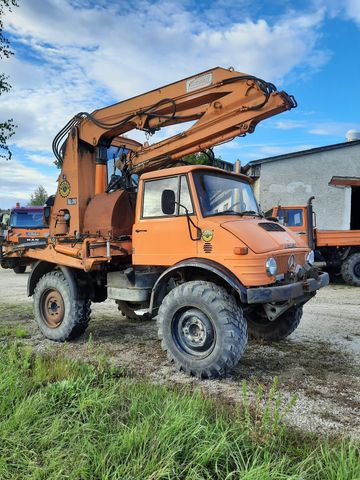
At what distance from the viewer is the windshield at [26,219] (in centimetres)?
1473

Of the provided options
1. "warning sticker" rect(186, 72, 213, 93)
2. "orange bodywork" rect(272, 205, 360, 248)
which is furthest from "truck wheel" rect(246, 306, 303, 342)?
"orange bodywork" rect(272, 205, 360, 248)

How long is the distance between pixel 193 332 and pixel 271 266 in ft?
3.76

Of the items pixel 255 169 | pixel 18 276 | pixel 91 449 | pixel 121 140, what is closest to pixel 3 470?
pixel 91 449

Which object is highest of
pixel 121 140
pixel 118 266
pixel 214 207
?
pixel 121 140

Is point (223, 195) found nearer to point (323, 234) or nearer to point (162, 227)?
point (162, 227)

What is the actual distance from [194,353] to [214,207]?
1.69 m

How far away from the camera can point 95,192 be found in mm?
6434

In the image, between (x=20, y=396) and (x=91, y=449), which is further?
(x=20, y=396)

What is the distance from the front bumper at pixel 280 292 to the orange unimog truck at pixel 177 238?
14 mm

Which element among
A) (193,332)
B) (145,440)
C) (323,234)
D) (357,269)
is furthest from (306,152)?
(145,440)

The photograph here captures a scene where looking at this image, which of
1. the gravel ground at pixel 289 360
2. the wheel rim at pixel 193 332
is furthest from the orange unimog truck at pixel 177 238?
the gravel ground at pixel 289 360

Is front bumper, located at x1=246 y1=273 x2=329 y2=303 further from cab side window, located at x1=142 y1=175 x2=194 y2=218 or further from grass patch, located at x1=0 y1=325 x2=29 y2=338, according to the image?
grass patch, located at x1=0 y1=325 x2=29 y2=338

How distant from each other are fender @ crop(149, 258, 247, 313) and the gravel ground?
2.77ft

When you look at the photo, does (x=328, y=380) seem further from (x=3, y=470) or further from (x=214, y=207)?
(x=3, y=470)
